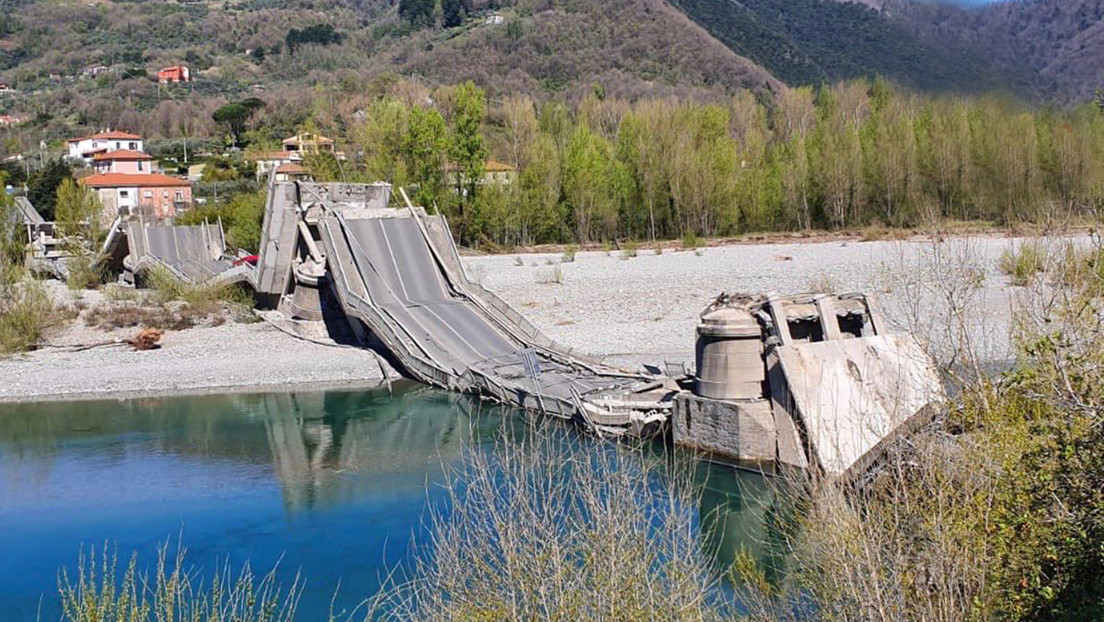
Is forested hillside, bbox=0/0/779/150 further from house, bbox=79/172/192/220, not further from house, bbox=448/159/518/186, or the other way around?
house, bbox=448/159/518/186

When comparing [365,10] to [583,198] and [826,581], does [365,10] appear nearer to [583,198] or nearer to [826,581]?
[583,198]

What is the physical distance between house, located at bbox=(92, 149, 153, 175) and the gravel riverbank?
1709 inches

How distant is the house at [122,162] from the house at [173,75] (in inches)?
1992

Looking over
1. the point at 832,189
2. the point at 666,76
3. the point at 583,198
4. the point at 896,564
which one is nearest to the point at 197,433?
the point at 896,564

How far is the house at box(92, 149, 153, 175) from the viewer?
254 ft

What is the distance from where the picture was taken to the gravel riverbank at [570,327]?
23.9m

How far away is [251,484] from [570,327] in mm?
11989

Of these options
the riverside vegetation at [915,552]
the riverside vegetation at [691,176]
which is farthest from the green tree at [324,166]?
the riverside vegetation at [915,552]

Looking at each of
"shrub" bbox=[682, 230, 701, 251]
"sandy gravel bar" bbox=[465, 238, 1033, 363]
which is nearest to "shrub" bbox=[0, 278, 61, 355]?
"sandy gravel bar" bbox=[465, 238, 1033, 363]

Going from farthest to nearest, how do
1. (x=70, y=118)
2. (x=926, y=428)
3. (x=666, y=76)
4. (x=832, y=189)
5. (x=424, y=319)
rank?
(x=70, y=118) → (x=666, y=76) → (x=832, y=189) → (x=424, y=319) → (x=926, y=428)

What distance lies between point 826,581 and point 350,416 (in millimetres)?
15384

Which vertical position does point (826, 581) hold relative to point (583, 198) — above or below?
below

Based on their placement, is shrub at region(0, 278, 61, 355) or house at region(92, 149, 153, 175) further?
house at region(92, 149, 153, 175)

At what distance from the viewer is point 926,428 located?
30.3 feet
